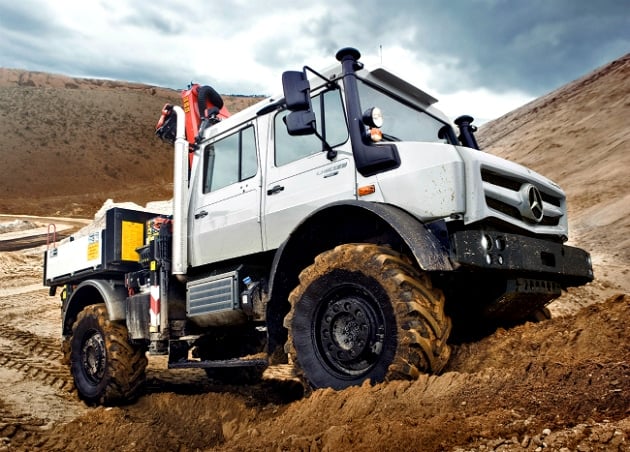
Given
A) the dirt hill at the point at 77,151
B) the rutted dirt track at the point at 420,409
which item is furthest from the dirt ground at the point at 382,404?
the dirt hill at the point at 77,151

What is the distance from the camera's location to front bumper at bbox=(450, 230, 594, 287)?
366cm

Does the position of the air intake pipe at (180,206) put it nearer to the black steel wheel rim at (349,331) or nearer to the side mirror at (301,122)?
the side mirror at (301,122)

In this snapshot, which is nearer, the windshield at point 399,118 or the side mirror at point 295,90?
the side mirror at point 295,90

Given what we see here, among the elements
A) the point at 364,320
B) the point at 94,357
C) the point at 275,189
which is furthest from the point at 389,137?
the point at 94,357

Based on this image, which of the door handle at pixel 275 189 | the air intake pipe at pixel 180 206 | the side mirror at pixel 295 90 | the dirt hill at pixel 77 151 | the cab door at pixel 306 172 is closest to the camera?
the side mirror at pixel 295 90

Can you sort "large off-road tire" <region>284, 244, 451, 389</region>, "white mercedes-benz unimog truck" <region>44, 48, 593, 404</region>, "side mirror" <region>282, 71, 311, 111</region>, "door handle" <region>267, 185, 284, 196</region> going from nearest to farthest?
"large off-road tire" <region>284, 244, 451, 389</region>
"white mercedes-benz unimog truck" <region>44, 48, 593, 404</region>
"side mirror" <region>282, 71, 311, 111</region>
"door handle" <region>267, 185, 284, 196</region>

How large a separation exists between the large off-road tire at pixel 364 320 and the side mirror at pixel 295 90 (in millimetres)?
1114

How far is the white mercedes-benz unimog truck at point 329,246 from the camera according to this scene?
12.5 feet

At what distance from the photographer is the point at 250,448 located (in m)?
3.52

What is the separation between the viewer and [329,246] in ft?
15.5

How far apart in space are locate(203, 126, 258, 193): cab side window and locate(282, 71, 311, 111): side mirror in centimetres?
118

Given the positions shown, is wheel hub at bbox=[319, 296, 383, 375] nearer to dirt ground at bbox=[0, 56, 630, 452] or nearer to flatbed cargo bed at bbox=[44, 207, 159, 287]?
dirt ground at bbox=[0, 56, 630, 452]

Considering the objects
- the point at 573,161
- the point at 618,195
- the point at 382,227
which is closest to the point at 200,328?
the point at 382,227

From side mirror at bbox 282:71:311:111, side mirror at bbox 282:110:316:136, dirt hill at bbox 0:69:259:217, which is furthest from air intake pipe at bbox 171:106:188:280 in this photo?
dirt hill at bbox 0:69:259:217
